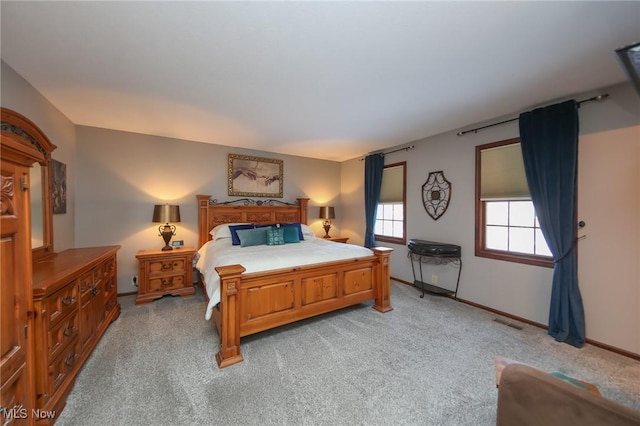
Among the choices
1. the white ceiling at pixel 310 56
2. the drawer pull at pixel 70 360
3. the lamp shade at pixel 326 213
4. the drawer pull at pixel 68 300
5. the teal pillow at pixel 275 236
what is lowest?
the drawer pull at pixel 70 360

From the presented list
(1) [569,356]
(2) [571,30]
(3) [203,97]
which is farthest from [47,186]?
(1) [569,356]

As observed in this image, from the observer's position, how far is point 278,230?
3.73 meters

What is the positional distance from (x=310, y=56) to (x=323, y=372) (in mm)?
2527

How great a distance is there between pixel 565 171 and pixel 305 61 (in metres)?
2.84

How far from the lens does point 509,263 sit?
3000 millimetres

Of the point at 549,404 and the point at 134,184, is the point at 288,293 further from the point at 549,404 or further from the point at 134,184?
the point at 134,184

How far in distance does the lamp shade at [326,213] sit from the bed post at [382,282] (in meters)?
2.16

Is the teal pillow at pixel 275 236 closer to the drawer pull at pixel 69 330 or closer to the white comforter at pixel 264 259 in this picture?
the white comforter at pixel 264 259

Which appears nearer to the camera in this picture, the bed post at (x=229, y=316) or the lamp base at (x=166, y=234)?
the bed post at (x=229, y=316)

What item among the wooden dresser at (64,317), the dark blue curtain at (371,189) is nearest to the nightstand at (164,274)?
the wooden dresser at (64,317)

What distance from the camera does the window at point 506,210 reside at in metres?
2.88

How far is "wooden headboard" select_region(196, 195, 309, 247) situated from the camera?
160 inches

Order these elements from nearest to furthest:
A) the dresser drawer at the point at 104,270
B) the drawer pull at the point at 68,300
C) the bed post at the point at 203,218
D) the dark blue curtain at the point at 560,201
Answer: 1. the drawer pull at the point at 68,300
2. the dresser drawer at the point at 104,270
3. the dark blue curtain at the point at 560,201
4. the bed post at the point at 203,218

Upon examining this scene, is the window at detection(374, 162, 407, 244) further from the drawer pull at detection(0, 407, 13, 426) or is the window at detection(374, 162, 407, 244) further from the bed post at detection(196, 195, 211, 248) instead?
the drawer pull at detection(0, 407, 13, 426)
